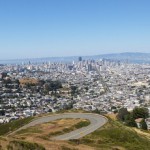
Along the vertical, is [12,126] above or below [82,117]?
below

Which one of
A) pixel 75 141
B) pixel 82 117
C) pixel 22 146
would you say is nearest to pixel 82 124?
pixel 82 117

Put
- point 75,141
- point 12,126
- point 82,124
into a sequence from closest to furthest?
point 75,141, point 82,124, point 12,126

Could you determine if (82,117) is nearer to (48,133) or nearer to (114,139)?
(48,133)

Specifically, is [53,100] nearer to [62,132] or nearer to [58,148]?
[62,132]

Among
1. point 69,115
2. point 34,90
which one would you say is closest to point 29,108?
point 34,90

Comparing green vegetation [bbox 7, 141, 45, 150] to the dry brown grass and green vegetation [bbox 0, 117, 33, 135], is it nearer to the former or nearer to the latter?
the dry brown grass

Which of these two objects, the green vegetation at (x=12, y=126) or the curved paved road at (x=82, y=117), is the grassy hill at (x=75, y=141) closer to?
the green vegetation at (x=12, y=126)
